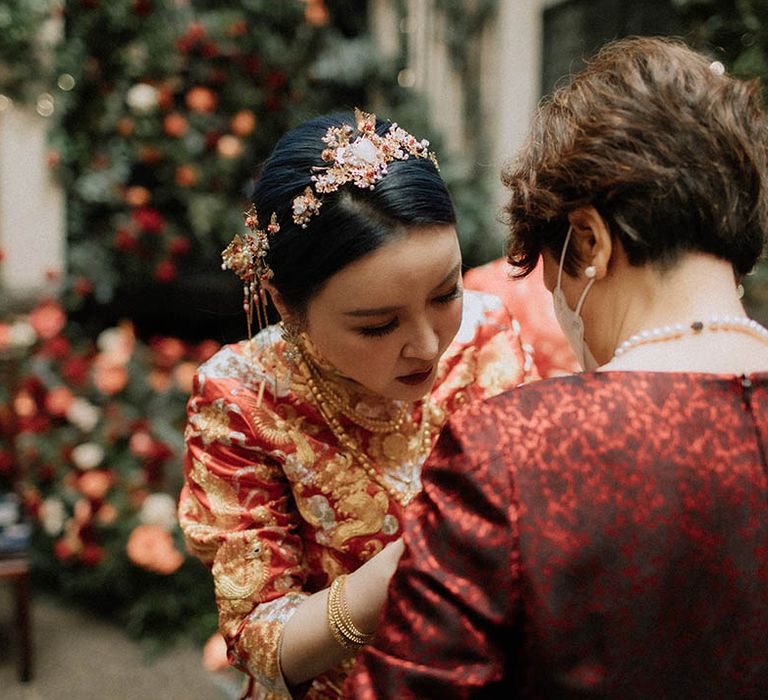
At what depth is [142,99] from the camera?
3.91m

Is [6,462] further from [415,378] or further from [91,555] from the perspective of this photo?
[415,378]

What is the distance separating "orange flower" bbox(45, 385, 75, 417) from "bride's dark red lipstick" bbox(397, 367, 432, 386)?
2458 mm

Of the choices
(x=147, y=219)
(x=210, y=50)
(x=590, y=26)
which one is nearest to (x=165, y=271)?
(x=147, y=219)

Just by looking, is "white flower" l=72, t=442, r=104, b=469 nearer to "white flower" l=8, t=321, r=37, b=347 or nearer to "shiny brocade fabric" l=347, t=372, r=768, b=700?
"white flower" l=8, t=321, r=37, b=347

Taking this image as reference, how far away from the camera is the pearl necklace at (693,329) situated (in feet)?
2.88

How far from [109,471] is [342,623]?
7.76 ft

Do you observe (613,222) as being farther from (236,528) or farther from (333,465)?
(236,528)

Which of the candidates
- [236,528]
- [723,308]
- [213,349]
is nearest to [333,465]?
[236,528]

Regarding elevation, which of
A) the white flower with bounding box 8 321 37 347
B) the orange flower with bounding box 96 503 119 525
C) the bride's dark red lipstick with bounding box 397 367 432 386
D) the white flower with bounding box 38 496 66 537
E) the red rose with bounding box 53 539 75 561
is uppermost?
the bride's dark red lipstick with bounding box 397 367 432 386

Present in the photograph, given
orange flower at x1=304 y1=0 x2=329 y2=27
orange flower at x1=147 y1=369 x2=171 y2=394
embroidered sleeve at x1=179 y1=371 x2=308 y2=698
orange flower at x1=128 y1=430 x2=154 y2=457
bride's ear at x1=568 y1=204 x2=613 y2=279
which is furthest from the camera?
orange flower at x1=304 y1=0 x2=329 y2=27

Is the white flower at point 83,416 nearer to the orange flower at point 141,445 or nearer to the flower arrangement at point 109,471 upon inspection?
the flower arrangement at point 109,471

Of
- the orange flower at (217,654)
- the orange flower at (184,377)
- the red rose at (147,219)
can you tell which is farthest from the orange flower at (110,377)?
the orange flower at (217,654)

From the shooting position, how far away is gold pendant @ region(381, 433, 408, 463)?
1407mm

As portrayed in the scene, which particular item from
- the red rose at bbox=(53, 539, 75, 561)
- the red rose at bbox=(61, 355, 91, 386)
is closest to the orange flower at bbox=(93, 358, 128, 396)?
the red rose at bbox=(61, 355, 91, 386)
